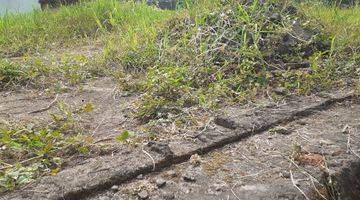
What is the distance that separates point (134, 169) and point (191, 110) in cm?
67

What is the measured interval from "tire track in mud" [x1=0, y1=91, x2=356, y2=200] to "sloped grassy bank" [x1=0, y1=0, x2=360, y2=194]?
0.46 ft

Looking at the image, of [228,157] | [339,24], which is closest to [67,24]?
[339,24]

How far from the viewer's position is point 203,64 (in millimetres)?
2885

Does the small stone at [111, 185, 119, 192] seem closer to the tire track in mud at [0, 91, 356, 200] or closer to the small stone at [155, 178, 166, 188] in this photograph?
the tire track in mud at [0, 91, 356, 200]

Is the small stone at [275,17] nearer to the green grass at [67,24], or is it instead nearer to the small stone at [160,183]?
the green grass at [67,24]

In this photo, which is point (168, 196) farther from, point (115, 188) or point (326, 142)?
point (326, 142)

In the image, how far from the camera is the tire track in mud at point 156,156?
1629mm

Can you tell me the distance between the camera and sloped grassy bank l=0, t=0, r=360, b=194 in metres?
2.23

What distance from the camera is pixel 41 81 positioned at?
9.96 feet

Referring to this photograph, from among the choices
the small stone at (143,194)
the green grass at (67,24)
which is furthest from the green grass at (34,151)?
the green grass at (67,24)

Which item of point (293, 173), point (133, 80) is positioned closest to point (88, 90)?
point (133, 80)

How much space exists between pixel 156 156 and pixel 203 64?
3.89 feet

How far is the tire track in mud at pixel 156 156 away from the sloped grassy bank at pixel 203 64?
0.14m

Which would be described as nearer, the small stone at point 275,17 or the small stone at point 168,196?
the small stone at point 168,196
